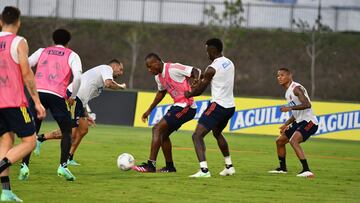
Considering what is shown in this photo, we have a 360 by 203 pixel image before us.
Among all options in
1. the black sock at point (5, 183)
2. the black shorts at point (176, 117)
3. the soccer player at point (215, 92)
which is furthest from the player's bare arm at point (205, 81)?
the black sock at point (5, 183)

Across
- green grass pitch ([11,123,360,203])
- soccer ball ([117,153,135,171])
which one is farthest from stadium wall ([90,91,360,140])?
soccer ball ([117,153,135,171])

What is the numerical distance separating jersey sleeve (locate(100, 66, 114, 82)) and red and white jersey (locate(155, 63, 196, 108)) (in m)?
1.06

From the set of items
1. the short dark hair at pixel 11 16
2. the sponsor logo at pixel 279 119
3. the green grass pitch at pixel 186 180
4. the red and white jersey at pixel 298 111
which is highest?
the short dark hair at pixel 11 16

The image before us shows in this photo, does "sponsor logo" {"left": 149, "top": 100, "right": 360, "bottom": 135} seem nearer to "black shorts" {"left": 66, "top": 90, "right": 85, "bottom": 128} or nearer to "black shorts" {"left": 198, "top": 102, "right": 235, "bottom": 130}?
"black shorts" {"left": 66, "top": 90, "right": 85, "bottom": 128}

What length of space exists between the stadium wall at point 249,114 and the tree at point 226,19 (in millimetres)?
20961

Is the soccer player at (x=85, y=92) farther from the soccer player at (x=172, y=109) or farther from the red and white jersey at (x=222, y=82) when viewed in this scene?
the red and white jersey at (x=222, y=82)

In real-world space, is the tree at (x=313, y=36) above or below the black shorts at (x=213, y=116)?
below

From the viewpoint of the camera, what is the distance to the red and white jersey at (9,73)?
1152 cm

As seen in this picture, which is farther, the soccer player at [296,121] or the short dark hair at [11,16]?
the soccer player at [296,121]

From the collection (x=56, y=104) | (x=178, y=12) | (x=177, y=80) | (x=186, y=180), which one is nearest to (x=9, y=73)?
(x=56, y=104)

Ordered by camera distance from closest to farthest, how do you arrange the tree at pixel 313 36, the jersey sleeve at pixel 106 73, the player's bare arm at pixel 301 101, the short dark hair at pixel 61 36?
the short dark hair at pixel 61 36 → the player's bare arm at pixel 301 101 → the jersey sleeve at pixel 106 73 → the tree at pixel 313 36

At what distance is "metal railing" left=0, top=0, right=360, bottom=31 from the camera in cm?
5294

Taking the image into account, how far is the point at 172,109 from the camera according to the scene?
1655 centimetres

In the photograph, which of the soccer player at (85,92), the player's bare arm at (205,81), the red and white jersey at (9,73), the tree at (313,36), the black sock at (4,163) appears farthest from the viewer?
the tree at (313,36)
